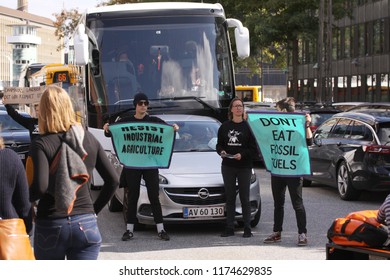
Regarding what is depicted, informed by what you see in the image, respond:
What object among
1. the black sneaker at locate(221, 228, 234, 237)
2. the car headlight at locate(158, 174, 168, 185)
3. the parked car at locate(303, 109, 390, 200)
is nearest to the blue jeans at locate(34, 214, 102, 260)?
the black sneaker at locate(221, 228, 234, 237)

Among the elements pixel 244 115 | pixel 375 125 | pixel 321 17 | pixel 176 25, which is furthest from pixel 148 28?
pixel 321 17

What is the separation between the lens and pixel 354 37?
66688 millimetres

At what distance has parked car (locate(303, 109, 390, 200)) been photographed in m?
16.1

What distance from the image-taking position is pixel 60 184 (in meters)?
A: 5.70

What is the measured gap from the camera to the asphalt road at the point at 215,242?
10852 mm

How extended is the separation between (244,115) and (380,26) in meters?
49.1

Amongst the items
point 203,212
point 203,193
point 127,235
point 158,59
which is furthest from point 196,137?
point 158,59

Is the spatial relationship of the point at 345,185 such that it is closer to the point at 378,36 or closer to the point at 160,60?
the point at 160,60

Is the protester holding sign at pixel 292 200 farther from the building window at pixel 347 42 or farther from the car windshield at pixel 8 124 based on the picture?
the building window at pixel 347 42

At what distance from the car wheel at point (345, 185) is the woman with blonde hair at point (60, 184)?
11229 mm

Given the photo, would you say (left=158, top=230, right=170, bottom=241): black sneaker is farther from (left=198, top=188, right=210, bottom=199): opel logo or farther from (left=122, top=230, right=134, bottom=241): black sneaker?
(left=198, top=188, right=210, bottom=199): opel logo

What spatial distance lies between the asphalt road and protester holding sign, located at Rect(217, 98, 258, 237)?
0.32 m

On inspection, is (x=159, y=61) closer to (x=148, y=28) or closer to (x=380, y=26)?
(x=148, y=28)

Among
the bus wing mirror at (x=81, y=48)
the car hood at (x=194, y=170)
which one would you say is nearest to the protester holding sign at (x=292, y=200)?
the car hood at (x=194, y=170)
